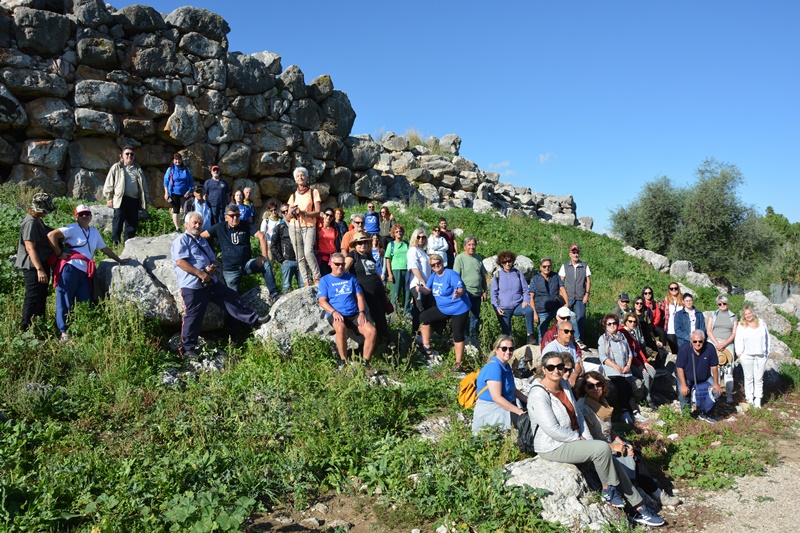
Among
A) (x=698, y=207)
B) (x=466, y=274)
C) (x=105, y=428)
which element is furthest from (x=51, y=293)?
(x=698, y=207)

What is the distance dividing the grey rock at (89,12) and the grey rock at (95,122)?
205 centimetres

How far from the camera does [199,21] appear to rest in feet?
50.9

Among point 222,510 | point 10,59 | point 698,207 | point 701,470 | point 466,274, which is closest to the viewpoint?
point 222,510

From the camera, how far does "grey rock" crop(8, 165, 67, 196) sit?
13273 mm

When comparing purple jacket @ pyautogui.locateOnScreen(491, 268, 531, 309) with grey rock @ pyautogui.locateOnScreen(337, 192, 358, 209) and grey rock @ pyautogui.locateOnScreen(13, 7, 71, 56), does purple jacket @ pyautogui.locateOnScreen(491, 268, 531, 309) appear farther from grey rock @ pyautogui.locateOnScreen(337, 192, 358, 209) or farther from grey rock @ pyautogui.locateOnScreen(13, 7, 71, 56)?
grey rock @ pyautogui.locateOnScreen(13, 7, 71, 56)

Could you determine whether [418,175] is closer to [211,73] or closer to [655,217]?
[211,73]

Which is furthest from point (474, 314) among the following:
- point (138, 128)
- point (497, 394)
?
point (138, 128)

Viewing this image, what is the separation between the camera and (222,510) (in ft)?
14.5

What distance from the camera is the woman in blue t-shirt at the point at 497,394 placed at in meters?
6.32

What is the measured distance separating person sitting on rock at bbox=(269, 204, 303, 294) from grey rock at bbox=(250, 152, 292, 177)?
6992 millimetres

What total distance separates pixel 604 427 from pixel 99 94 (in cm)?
1318

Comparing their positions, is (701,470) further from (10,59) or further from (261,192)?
(10,59)

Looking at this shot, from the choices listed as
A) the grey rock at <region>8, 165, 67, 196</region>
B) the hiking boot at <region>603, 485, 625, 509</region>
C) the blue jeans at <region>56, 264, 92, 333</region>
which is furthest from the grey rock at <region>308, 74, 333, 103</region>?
the hiking boot at <region>603, 485, 625, 509</region>

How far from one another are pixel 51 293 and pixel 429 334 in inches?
216
